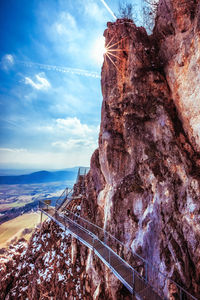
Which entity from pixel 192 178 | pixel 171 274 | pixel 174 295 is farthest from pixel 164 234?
pixel 192 178

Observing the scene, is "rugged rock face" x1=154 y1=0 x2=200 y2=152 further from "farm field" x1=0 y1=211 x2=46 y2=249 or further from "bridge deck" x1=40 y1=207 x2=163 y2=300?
"farm field" x1=0 y1=211 x2=46 y2=249

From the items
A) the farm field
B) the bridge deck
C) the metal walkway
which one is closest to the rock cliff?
the metal walkway

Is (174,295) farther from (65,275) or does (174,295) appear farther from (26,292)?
(26,292)

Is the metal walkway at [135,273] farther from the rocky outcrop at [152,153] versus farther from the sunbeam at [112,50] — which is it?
the sunbeam at [112,50]

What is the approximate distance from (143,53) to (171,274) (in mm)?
12365

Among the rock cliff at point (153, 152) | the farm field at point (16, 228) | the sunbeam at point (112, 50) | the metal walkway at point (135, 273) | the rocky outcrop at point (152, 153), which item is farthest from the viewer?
the farm field at point (16, 228)

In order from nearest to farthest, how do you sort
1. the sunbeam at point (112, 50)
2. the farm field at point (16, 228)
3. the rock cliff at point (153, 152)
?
the rock cliff at point (153, 152) < the sunbeam at point (112, 50) < the farm field at point (16, 228)

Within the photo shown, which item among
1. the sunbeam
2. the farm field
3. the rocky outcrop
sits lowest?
the farm field

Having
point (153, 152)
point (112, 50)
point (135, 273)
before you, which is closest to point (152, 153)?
point (153, 152)

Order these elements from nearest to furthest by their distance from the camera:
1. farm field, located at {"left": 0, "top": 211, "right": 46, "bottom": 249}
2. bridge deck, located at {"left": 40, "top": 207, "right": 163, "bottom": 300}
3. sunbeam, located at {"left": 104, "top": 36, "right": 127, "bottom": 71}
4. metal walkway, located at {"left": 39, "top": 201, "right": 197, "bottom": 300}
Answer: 1. metal walkway, located at {"left": 39, "top": 201, "right": 197, "bottom": 300}
2. bridge deck, located at {"left": 40, "top": 207, "right": 163, "bottom": 300}
3. sunbeam, located at {"left": 104, "top": 36, "right": 127, "bottom": 71}
4. farm field, located at {"left": 0, "top": 211, "right": 46, "bottom": 249}

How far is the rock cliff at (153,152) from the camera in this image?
6074 millimetres

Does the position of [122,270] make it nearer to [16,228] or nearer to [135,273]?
[135,273]

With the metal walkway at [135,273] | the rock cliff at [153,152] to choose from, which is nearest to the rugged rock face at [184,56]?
the rock cliff at [153,152]

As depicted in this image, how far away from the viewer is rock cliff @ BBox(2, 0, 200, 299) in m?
6.07
